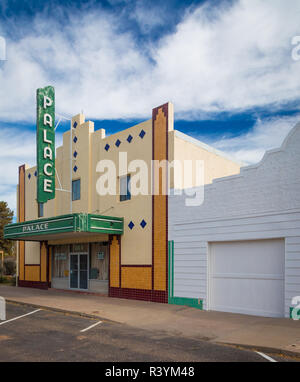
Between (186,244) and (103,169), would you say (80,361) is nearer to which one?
(186,244)

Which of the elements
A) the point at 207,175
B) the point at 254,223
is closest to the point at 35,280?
the point at 207,175

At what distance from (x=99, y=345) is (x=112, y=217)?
9.06 meters

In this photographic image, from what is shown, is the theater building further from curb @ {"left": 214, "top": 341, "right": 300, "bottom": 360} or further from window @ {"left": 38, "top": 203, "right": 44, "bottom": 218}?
curb @ {"left": 214, "top": 341, "right": 300, "bottom": 360}

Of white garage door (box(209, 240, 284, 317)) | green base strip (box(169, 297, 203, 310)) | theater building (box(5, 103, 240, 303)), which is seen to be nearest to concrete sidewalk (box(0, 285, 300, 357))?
green base strip (box(169, 297, 203, 310))

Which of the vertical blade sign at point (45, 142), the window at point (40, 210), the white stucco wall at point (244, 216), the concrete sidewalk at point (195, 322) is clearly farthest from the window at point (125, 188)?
the window at point (40, 210)

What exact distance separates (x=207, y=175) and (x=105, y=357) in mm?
11767

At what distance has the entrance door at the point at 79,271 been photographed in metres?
19.9

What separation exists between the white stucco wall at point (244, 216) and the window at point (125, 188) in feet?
9.62

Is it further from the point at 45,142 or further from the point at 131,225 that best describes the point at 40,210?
the point at 131,225

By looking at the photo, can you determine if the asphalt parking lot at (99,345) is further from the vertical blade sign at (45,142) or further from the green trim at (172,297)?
the vertical blade sign at (45,142)

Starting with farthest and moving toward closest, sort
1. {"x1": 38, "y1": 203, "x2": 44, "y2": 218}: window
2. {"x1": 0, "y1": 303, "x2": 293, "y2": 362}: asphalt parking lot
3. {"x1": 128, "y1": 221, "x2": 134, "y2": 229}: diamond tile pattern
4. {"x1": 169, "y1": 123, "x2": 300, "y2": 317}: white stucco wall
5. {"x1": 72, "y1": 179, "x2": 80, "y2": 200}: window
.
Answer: {"x1": 38, "y1": 203, "x2": 44, "y2": 218}: window, {"x1": 72, "y1": 179, "x2": 80, "y2": 200}: window, {"x1": 128, "y1": 221, "x2": 134, "y2": 229}: diamond tile pattern, {"x1": 169, "y1": 123, "x2": 300, "y2": 317}: white stucco wall, {"x1": 0, "y1": 303, "x2": 293, "y2": 362}: asphalt parking lot

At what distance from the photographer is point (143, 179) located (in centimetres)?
1680

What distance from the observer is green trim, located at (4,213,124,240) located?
628 inches

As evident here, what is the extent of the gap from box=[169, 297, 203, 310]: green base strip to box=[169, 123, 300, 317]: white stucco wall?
0.52 ft
